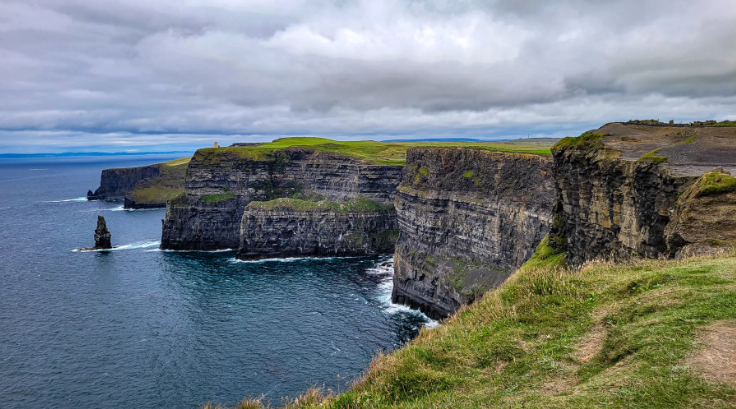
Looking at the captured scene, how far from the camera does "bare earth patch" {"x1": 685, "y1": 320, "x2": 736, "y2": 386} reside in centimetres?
1134

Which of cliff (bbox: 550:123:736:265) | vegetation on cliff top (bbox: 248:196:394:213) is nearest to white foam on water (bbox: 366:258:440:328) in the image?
vegetation on cliff top (bbox: 248:196:394:213)

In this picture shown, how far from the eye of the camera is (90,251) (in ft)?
339

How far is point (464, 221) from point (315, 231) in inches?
1955

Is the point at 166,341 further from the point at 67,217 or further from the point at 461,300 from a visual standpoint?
the point at 67,217

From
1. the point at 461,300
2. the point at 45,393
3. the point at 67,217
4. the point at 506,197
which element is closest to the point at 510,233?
the point at 506,197

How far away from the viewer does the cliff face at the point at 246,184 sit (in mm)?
113875

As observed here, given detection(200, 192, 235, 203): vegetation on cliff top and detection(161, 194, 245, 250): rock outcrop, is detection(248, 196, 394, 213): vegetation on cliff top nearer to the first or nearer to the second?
detection(161, 194, 245, 250): rock outcrop

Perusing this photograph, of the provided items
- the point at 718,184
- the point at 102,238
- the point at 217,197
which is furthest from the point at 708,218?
the point at 217,197

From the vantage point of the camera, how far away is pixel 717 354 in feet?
39.9

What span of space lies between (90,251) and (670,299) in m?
112

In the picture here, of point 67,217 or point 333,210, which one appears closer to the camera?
point 333,210

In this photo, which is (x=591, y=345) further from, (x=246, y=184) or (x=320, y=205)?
(x=246, y=184)

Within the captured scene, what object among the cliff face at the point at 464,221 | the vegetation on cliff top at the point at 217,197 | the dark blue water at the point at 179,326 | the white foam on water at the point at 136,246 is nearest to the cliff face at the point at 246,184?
the vegetation on cliff top at the point at 217,197

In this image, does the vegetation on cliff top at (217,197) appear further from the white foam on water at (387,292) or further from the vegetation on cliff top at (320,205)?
the white foam on water at (387,292)
